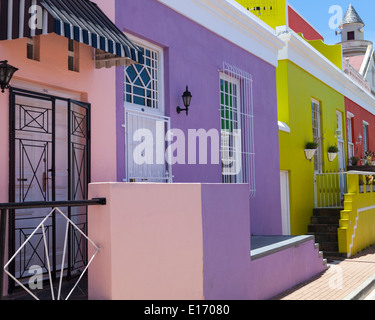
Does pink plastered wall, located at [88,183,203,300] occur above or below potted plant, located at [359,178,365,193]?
below

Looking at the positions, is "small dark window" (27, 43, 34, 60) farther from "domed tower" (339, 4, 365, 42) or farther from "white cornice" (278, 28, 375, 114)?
"domed tower" (339, 4, 365, 42)

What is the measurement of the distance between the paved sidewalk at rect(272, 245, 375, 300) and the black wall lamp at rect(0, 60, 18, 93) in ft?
15.0

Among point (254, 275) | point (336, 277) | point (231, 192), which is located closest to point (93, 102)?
point (231, 192)

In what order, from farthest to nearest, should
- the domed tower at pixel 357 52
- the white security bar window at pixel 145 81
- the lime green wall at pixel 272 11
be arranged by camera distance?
the domed tower at pixel 357 52, the lime green wall at pixel 272 11, the white security bar window at pixel 145 81

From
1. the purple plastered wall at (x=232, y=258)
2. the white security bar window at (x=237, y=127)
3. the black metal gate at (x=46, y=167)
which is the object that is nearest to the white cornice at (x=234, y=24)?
the white security bar window at (x=237, y=127)

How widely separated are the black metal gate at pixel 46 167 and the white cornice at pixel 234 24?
294 cm

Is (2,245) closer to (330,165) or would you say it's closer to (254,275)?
(254,275)

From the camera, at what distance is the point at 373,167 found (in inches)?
650

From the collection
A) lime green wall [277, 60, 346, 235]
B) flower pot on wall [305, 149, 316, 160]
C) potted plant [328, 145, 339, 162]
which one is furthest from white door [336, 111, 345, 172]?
flower pot on wall [305, 149, 316, 160]

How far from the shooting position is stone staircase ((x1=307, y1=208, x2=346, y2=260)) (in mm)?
11961

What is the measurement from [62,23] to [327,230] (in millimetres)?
9657

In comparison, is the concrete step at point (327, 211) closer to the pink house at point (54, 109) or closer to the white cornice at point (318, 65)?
the white cornice at point (318, 65)

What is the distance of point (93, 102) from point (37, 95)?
0.99m

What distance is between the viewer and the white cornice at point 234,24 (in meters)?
8.80
